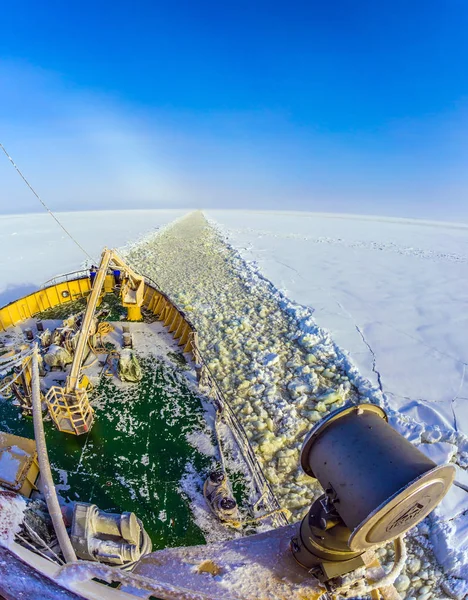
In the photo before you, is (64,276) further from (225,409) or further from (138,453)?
(225,409)

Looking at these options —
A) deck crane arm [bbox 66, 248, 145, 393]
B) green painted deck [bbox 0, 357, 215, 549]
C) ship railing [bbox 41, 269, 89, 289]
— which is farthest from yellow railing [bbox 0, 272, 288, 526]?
deck crane arm [bbox 66, 248, 145, 393]

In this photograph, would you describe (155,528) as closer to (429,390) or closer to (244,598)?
(244,598)

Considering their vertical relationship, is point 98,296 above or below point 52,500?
above

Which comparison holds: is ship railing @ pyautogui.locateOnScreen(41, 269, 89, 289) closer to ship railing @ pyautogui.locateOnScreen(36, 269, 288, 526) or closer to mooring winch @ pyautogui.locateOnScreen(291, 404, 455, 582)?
ship railing @ pyautogui.locateOnScreen(36, 269, 288, 526)

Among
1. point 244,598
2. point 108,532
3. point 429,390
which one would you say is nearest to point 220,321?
point 429,390

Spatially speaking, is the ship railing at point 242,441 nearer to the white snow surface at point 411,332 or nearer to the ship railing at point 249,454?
the ship railing at point 249,454

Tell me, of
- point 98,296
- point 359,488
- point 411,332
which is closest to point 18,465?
point 359,488
